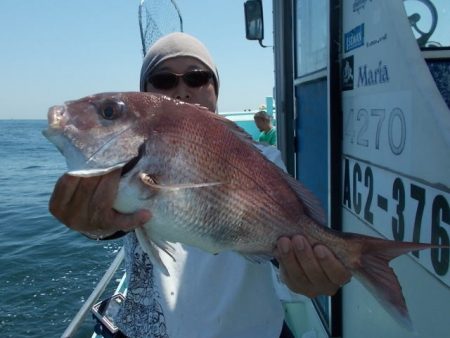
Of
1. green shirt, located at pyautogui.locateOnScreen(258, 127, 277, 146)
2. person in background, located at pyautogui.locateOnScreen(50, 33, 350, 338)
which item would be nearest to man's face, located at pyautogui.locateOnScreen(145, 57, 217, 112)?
person in background, located at pyautogui.locateOnScreen(50, 33, 350, 338)

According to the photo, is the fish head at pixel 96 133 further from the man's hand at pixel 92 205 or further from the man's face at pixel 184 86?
the man's face at pixel 184 86

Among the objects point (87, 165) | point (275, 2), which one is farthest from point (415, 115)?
point (275, 2)

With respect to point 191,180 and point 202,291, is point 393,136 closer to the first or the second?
point 191,180

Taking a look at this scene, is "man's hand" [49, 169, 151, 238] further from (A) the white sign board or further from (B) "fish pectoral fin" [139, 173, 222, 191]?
(A) the white sign board

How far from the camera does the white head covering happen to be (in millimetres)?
2064

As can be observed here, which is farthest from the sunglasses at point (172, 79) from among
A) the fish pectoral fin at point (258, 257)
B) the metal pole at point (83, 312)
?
the metal pole at point (83, 312)

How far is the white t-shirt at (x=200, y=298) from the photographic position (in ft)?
5.77

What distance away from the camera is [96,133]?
1.38m

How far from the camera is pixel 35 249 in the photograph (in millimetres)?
9047

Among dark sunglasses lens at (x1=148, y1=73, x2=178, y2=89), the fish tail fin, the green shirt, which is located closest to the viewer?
the fish tail fin

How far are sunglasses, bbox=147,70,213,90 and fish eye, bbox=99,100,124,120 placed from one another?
0.67 m

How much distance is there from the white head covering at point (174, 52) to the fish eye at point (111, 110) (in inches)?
27.8

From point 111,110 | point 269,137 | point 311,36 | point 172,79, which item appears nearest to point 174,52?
point 172,79

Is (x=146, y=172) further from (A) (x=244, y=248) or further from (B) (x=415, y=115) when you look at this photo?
(B) (x=415, y=115)
